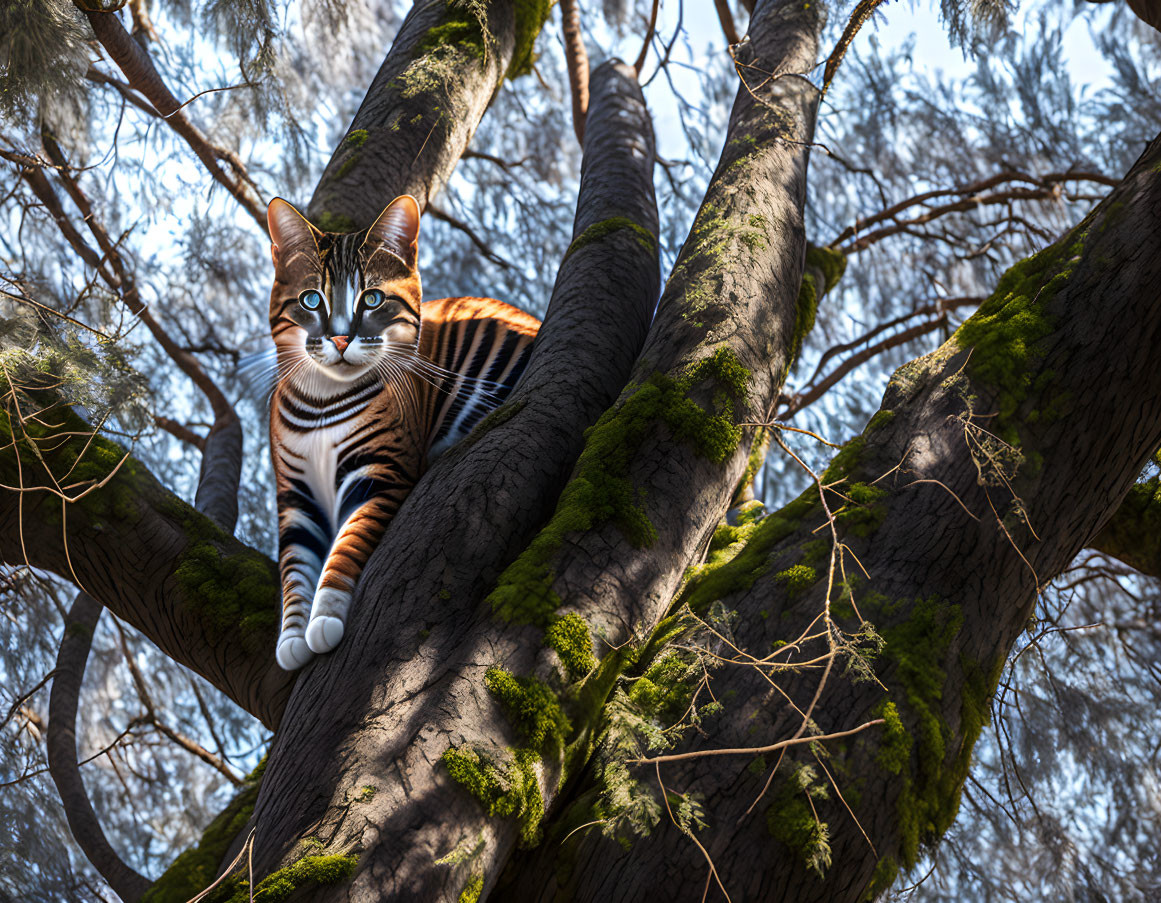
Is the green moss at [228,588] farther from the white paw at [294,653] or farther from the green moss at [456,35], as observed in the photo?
the green moss at [456,35]

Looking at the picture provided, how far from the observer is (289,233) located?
226 cm

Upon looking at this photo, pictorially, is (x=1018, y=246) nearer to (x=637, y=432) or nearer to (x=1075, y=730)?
(x=1075, y=730)

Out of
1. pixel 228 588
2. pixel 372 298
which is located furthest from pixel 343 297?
pixel 228 588

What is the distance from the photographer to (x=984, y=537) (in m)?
1.65

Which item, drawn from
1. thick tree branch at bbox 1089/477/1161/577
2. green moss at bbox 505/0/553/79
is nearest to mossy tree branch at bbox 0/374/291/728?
thick tree branch at bbox 1089/477/1161/577

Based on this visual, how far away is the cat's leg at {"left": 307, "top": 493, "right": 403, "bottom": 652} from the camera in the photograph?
1.79 metres

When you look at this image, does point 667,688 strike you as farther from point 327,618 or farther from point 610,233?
point 610,233

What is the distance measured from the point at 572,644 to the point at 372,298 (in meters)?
1.11

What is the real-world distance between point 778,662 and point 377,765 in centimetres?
75

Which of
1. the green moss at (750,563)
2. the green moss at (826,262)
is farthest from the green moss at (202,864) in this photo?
the green moss at (826,262)

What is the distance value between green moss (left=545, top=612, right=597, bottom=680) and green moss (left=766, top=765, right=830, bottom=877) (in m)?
0.42

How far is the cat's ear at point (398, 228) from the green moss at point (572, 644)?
3.91 ft

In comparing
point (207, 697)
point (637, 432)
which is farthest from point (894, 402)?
point (207, 697)

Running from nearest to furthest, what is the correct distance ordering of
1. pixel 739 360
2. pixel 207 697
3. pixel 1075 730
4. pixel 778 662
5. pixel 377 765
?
pixel 377 765 < pixel 778 662 < pixel 739 360 < pixel 1075 730 < pixel 207 697
